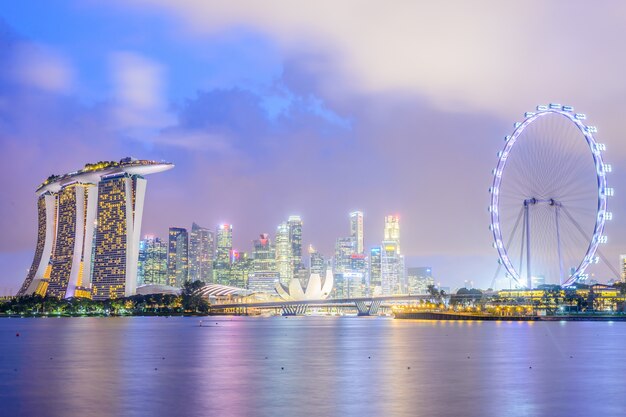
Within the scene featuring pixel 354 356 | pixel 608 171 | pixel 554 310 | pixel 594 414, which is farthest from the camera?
pixel 554 310

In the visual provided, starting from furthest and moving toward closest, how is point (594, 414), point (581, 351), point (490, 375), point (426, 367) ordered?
point (581, 351), point (426, 367), point (490, 375), point (594, 414)

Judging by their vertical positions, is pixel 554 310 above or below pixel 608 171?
below

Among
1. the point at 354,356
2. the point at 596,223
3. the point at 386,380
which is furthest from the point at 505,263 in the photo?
the point at 386,380

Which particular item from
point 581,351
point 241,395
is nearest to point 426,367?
point 241,395

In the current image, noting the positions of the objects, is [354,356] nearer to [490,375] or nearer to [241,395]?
[490,375]

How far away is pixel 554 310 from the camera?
19838cm

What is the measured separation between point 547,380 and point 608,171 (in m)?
87.0

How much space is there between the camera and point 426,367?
50000 millimetres

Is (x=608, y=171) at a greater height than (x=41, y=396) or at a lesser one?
greater

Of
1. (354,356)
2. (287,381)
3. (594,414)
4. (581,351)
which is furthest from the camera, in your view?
(581,351)

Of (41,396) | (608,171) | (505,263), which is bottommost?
(41,396)

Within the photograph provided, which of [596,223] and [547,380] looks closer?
[547,380]

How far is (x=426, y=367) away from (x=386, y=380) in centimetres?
879

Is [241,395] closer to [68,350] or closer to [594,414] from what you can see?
[594,414]
